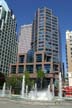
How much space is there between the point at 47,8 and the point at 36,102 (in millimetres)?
144146

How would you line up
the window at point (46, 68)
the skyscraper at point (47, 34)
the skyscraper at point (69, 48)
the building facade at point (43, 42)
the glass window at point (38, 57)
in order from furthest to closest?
the skyscraper at point (47, 34)
the skyscraper at point (69, 48)
the building facade at point (43, 42)
the glass window at point (38, 57)
the window at point (46, 68)

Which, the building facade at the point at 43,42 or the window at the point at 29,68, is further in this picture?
the building facade at the point at 43,42

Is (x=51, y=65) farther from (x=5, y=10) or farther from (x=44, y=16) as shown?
(x=44, y=16)

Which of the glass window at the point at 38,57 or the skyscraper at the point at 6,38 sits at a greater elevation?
the skyscraper at the point at 6,38

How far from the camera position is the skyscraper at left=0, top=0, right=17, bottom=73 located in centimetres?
11557

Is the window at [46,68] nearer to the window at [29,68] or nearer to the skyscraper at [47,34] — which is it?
the window at [29,68]

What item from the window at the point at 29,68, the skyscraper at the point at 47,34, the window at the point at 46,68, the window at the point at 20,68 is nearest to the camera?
the window at the point at 46,68

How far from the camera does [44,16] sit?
152 m

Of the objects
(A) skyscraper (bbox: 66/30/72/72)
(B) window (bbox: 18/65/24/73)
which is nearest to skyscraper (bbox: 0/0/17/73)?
(B) window (bbox: 18/65/24/73)

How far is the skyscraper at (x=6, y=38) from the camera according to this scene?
4550 inches

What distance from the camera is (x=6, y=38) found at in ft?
406

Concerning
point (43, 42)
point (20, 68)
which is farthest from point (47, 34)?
point (20, 68)

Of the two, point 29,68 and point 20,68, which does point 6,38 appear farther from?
point 29,68

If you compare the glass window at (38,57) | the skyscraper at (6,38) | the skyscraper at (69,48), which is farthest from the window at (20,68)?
the skyscraper at (6,38)
